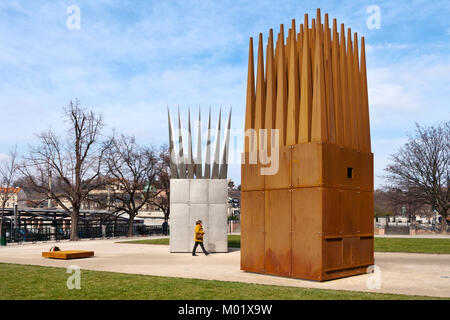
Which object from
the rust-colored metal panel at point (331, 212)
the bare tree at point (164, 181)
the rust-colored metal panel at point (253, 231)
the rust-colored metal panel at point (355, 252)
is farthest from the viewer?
the bare tree at point (164, 181)

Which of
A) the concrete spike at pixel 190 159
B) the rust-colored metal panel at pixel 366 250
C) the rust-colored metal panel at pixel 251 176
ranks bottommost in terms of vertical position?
the rust-colored metal panel at pixel 366 250

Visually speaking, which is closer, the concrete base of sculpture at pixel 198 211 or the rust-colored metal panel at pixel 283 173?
the rust-colored metal panel at pixel 283 173

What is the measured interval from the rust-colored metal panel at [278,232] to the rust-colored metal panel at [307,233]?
216 millimetres

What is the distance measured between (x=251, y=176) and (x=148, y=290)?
5585 millimetres

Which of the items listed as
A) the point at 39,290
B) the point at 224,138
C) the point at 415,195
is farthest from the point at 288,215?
the point at 415,195

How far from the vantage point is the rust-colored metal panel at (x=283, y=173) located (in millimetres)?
13102

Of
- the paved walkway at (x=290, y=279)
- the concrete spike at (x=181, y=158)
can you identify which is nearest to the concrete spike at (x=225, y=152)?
the concrete spike at (x=181, y=158)

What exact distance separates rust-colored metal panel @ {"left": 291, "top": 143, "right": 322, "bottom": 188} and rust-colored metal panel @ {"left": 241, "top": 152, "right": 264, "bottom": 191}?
1.39 m

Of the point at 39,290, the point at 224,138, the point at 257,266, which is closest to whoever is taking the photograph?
the point at 39,290

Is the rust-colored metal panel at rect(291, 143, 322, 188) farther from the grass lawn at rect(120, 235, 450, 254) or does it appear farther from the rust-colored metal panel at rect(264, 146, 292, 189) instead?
the grass lawn at rect(120, 235, 450, 254)

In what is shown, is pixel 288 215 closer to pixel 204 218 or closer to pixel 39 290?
pixel 39 290

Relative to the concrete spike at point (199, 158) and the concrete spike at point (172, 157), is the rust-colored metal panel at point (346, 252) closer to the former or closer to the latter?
the concrete spike at point (199, 158)

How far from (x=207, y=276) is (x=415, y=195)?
42.3 meters
